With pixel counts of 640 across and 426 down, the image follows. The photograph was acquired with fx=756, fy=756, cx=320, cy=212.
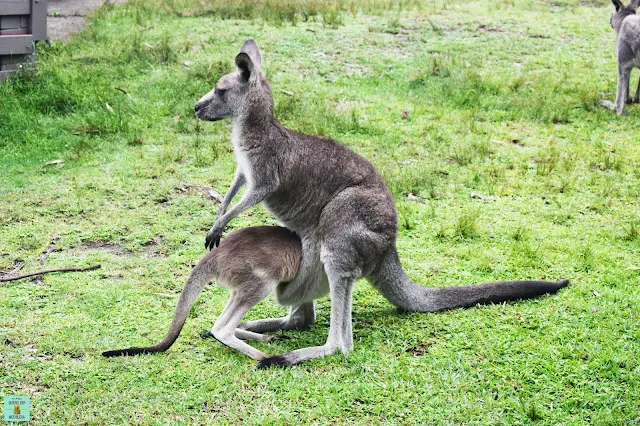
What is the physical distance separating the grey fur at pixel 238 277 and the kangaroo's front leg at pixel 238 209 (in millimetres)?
112

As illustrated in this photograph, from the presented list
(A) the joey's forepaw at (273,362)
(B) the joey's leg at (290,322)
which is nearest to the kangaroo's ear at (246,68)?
(B) the joey's leg at (290,322)

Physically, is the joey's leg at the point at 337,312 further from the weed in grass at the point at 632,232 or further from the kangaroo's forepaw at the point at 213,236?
the weed in grass at the point at 632,232

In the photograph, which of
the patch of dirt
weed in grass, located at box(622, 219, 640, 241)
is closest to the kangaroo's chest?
the patch of dirt

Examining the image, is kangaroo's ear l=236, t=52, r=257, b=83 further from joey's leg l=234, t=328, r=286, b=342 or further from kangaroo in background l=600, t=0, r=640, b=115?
kangaroo in background l=600, t=0, r=640, b=115

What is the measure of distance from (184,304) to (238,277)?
33 cm

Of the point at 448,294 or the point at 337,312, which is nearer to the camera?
the point at 337,312

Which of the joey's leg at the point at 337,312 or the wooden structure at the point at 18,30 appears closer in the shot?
the joey's leg at the point at 337,312

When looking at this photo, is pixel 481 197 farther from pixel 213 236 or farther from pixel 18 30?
pixel 18 30

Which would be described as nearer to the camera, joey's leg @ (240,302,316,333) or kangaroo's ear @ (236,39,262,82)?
kangaroo's ear @ (236,39,262,82)

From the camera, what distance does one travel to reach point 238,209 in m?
4.48

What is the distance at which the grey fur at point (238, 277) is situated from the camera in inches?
162

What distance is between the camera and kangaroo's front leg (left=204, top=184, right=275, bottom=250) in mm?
4438

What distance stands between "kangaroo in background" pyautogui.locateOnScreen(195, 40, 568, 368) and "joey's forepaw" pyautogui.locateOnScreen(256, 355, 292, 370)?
2 cm

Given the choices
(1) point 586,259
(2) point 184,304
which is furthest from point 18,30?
(1) point 586,259
